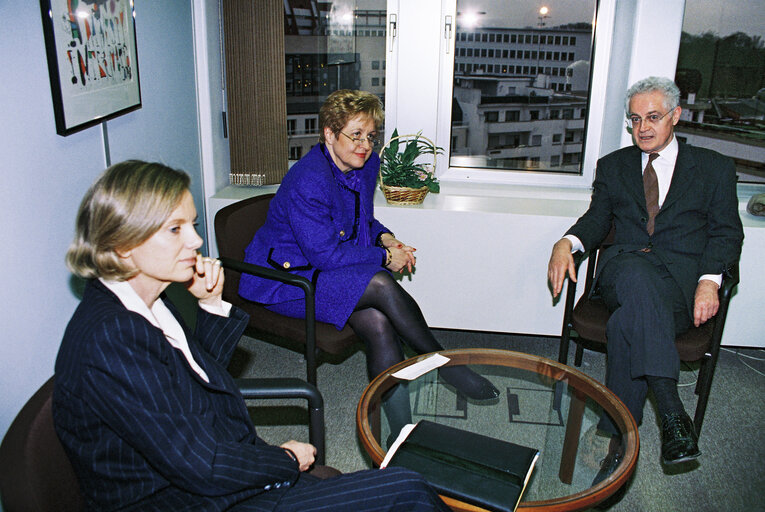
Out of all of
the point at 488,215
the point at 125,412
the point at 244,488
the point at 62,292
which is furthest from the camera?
the point at 488,215

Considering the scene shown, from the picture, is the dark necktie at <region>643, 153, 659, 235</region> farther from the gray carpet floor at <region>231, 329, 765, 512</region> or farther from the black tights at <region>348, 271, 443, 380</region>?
the black tights at <region>348, 271, 443, 380</region>

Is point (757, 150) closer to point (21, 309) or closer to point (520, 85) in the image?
point (520, 85)

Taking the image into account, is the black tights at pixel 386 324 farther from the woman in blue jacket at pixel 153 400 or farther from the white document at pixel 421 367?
the woman in blue jacket at pixel 153 400

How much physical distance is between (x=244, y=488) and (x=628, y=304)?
5.27 feet

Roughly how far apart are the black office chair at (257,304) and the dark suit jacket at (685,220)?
1.11m

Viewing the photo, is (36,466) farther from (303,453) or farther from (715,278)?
(715,278)

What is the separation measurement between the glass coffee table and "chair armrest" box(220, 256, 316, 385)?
37 cm

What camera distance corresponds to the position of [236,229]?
8.17 feet

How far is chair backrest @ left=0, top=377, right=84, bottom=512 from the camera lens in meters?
0.95

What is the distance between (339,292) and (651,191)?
1.34m

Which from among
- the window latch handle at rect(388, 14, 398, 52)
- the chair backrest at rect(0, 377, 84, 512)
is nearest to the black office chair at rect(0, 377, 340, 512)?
the chair backrest at rect(0, 377, 84, 512)

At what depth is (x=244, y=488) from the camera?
4.10 feet

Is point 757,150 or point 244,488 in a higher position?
point 757,150

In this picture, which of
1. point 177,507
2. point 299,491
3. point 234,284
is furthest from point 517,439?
point 234,284
